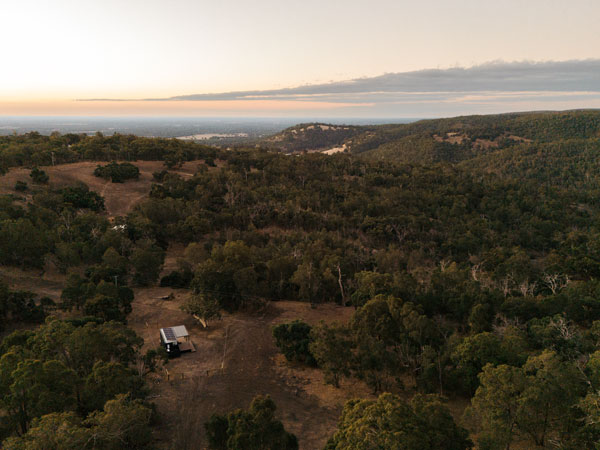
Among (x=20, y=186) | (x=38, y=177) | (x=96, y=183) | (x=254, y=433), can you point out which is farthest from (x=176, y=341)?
(x=96, y=183)

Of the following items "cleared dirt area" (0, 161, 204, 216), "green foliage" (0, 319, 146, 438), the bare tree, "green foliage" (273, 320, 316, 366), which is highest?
"cleared dirt area" (0, 161, 204, 216)

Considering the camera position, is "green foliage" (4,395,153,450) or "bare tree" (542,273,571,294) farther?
"bare tree" (542,273,571,294)

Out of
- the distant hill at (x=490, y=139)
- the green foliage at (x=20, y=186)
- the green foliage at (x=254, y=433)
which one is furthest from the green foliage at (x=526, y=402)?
the distant hill at (x=490, y=139)

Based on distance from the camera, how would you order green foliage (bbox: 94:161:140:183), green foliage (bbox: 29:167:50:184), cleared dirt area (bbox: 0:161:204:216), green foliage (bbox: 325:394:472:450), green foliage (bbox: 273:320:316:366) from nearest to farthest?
green foliage (bbox: 325:394:472:450), green foliage (bbox: 273:320:316:366), cleared dirt area (bbox: 0:161:204:216), green foliage (bbox: 29:167:50:184), green foliage (bbox: 94:161:140:183)

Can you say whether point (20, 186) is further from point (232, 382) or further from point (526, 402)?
point (526, 402)

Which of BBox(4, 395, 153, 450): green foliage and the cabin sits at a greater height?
BBox(4, 395, 153, 450): green foliage

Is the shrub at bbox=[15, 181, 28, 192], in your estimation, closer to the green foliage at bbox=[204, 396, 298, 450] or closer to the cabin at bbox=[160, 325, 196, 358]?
the cabin at bbox=[160, 325, 196, 358]

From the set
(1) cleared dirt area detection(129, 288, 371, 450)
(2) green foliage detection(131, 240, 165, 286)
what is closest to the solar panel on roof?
(1) cleared dirt area detection(129, 288, 371, 450)

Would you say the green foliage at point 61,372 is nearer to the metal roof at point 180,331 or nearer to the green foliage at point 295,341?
the metal roof at point 180,331
